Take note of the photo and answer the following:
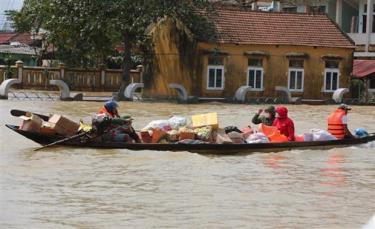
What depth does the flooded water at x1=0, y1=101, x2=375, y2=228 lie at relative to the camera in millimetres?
9234

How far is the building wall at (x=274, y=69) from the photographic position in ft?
126

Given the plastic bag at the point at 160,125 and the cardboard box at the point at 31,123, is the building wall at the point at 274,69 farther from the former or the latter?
the cardboard box at the point at 31,123

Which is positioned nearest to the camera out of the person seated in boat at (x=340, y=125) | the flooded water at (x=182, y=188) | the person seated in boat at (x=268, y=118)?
the flooded water at (x=182, y=188)

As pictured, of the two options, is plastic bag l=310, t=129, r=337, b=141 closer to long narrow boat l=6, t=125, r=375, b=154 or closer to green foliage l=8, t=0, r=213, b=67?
long narrow boat l=6, t=125, r=375, b=154

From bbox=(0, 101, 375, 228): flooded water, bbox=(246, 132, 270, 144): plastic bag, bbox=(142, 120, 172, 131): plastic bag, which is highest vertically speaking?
bbox=(142, 120, 172, 131): plastic bag

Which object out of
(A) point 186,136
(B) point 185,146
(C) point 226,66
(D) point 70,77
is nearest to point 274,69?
(C) point 226,66

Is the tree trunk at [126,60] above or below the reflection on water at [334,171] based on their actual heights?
above

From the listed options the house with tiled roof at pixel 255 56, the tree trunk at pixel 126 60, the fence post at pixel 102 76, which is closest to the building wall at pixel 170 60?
the house with tiled roof at pixel 255 56

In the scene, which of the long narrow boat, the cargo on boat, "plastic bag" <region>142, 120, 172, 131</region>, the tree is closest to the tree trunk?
the tree

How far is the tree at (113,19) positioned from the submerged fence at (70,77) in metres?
2.09

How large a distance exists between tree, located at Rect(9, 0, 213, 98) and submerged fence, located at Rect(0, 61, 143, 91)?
6.87ft

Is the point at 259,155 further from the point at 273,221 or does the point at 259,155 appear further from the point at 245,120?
the point at 245,120

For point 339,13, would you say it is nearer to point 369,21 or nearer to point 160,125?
point 369,21

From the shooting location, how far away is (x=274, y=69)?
39.2m
